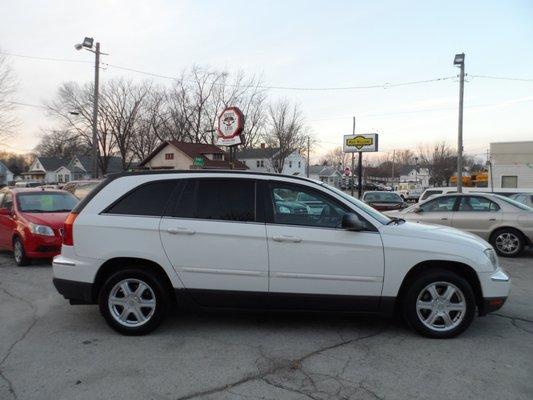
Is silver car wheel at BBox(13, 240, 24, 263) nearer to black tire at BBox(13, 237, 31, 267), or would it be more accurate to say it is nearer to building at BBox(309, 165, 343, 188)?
black tire at BBox(13, 237, 31, 267)

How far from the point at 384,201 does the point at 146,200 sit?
18551 millimetres

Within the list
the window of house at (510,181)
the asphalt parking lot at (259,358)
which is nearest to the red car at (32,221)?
the asphalt parking lot at (259,358)

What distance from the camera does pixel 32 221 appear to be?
880 cm

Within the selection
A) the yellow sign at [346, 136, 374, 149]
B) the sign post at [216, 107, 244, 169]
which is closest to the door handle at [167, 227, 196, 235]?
the sign post at [216, 107, 244, 169]

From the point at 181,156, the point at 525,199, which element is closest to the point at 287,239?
the point at 525,199

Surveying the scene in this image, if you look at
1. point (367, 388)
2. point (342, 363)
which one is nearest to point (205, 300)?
point (342, 363)

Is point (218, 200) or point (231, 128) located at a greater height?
point (231, 128)

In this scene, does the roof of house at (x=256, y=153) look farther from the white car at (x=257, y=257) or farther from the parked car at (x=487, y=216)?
the white car at (x=257, y=257)

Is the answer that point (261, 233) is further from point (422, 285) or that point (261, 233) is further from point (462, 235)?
point (462, 235)

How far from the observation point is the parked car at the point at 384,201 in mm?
21984

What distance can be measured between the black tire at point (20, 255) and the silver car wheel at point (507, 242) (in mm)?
9841

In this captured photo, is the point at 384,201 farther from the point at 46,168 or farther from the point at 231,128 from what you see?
the point at 46,168

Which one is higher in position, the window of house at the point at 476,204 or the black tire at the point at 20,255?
the window of house at the point at 476,204

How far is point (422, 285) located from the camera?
15.7 ft
